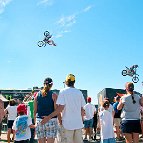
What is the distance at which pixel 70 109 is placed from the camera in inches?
271

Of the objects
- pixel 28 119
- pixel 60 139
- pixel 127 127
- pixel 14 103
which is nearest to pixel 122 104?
pixel 127 127

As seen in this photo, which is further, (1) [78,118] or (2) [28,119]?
(2) [28,119]

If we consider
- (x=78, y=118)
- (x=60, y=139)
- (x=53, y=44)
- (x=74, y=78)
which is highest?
(x=53, y=44)

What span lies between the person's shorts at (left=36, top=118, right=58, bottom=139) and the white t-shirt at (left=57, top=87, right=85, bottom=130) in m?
0.31

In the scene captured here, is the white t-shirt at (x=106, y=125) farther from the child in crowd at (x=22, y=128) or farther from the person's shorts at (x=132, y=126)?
the child in crowd at (x=22, y=128)

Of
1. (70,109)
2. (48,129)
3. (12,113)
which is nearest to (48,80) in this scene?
(70,109)

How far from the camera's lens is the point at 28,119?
7883mm

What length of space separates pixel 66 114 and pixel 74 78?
793 mm

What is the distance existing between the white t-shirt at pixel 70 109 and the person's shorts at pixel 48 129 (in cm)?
31

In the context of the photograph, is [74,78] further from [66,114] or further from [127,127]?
[127,127]

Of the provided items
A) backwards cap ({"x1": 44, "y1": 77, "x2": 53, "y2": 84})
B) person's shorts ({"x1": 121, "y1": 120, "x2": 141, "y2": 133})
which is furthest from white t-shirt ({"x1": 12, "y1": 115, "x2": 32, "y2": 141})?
person's shorts ({"x1": 121, "y1": 120, "x2": 141, "y2": 133})

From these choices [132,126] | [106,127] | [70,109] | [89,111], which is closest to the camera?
[70,109]

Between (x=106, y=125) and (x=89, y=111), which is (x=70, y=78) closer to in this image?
(x=106, y=125)

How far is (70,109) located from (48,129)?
69cm
